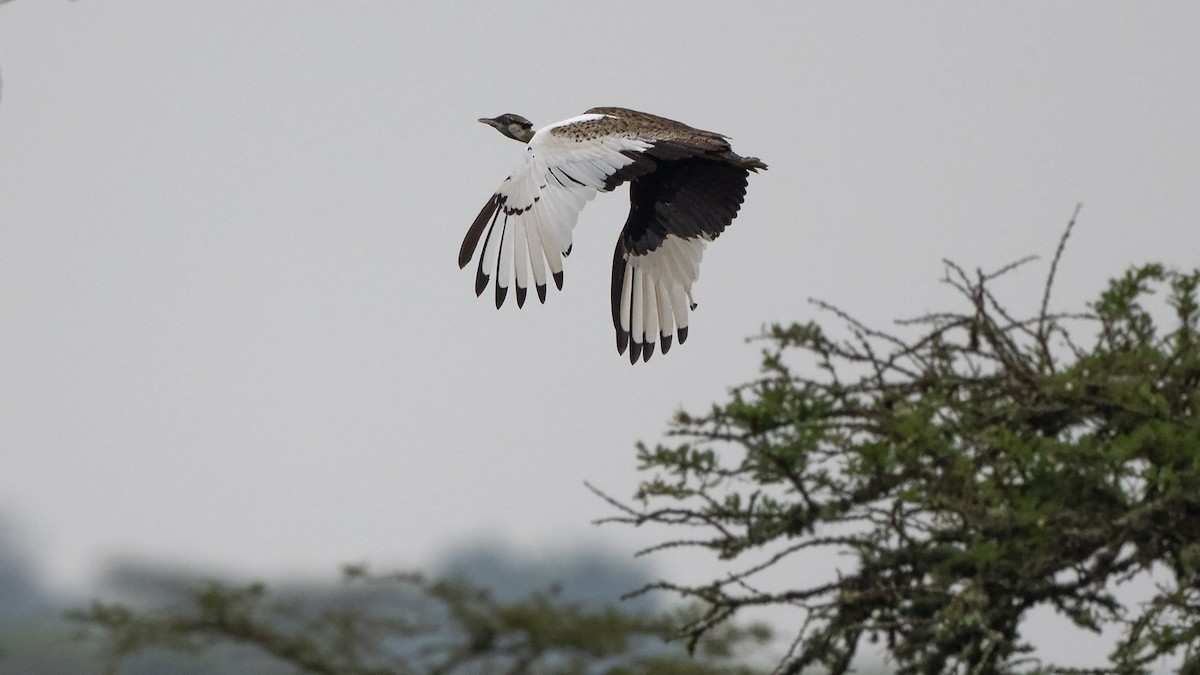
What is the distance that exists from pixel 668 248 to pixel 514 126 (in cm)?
86

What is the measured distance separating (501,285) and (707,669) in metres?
6.60

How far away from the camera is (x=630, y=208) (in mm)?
6789

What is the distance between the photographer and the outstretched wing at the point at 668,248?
21.3 feet

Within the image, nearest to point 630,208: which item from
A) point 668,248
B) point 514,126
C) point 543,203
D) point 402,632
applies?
point 668,248

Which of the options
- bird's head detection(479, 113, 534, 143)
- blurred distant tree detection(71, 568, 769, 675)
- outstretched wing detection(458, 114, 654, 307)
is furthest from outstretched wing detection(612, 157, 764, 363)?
blurred distant tree detection(71, 568, 769, 675)

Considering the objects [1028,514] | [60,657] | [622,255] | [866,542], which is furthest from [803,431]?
[60,657]

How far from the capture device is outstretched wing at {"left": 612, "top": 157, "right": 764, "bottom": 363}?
649 centimetres

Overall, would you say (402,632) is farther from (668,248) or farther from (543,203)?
(543,203)

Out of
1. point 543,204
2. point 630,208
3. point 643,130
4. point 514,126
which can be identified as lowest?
point 543,204

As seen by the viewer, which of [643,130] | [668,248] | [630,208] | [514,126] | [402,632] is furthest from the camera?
[402,632]

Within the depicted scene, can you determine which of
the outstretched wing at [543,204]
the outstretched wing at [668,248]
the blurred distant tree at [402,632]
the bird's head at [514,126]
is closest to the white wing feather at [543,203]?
the outstretched wing at [543,204]

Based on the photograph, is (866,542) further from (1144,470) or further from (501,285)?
(501,285)

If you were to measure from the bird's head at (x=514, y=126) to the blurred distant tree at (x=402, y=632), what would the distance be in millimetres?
4731

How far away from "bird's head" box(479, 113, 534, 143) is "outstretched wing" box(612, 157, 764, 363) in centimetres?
53
